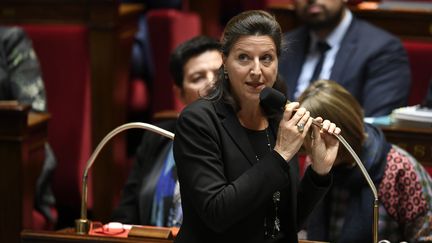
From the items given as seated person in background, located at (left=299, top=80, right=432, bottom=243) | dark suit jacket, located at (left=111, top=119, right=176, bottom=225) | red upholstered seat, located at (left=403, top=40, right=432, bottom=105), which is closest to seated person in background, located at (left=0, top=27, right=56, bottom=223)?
dark suit jacket, located at (left=111, top=119, right=176, bottom=225)

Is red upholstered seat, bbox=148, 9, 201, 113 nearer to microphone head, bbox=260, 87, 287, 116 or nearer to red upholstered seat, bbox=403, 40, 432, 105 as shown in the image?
red upholstered seat, bbox=403, 40, 432, 105

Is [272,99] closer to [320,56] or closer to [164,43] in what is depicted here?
[320,56]

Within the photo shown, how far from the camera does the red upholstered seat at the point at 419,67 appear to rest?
81.5 inches

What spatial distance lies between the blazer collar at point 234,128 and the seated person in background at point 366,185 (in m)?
0.29

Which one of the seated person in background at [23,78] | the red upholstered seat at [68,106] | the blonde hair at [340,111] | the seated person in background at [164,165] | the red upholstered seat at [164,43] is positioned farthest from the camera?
the red upholstered seat at [164,43]

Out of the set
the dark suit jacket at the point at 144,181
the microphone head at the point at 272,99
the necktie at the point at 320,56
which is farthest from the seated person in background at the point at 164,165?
the microphone head at the point at 272,99

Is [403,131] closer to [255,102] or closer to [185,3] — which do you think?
[255,102]

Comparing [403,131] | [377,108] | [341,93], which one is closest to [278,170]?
[341,93]

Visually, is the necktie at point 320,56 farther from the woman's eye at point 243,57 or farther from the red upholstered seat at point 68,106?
the woman's eye at point 243,57

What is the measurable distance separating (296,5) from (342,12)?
105 millimetres

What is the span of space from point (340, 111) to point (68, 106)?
84 centimetres

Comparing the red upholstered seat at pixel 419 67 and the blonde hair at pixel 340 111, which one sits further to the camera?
the red upholstered seat at pixel 419 67

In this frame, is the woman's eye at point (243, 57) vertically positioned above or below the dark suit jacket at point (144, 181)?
above

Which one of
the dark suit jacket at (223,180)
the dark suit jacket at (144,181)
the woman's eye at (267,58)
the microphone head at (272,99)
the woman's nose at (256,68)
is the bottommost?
the dark suit jacket at (144,181)
